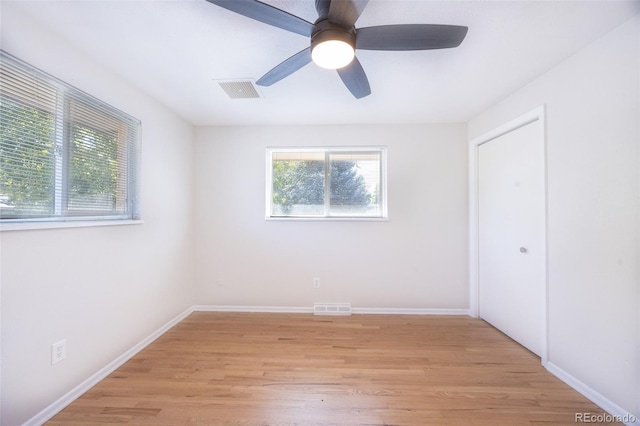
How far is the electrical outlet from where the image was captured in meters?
1.45

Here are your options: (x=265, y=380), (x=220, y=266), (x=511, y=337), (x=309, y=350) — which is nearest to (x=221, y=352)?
(x=265, y=380)

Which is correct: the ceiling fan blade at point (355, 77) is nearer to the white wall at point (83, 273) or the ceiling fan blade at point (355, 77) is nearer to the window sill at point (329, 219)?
the window sill at point (329, 219)

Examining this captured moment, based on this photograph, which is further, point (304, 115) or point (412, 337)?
point (304, 115)

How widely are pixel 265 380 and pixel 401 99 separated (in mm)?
2709

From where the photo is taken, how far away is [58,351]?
1.48m

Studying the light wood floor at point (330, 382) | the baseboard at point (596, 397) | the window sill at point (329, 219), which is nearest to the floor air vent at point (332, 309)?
the light wood floor at point (330, 382)

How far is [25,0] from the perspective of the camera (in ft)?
4.11

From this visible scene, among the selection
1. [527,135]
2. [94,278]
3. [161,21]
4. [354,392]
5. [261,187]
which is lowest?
[354,392]

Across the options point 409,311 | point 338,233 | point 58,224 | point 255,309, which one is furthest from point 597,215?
point 58,224

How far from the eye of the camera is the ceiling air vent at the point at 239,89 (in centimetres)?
200

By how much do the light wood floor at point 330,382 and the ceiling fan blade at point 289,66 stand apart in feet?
7.05

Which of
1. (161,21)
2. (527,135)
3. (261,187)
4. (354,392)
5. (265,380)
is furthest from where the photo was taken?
(261,187)

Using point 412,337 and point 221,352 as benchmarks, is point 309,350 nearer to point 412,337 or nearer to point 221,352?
point 221,352

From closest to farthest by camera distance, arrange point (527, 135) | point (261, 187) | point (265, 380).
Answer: point (265, 380)
point (527, 135)
point (261, 187)
